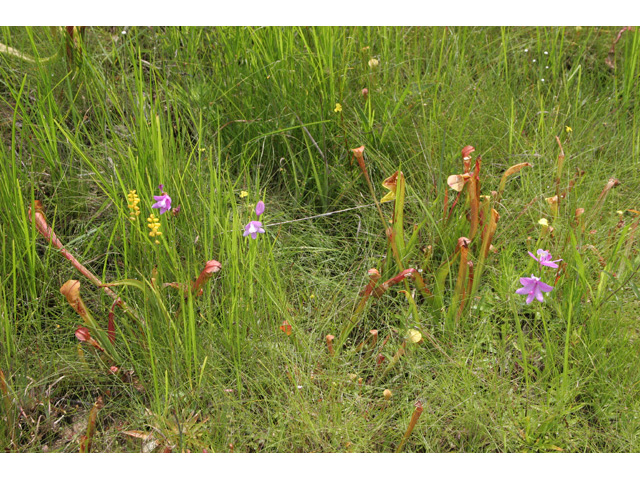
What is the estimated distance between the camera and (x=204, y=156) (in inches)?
73.5

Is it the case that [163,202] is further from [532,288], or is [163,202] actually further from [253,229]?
[532,288]

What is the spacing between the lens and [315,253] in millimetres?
1701

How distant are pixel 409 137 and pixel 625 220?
0.73 metres

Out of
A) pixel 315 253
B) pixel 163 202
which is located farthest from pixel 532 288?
pixel 163 202

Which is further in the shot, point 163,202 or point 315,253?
point 315,253

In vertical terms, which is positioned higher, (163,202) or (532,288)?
(163,202)

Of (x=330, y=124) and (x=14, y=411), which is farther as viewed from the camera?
(x=330, y=124)

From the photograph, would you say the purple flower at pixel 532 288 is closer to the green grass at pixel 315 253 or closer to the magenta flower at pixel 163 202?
the green grass at pixel 315 253

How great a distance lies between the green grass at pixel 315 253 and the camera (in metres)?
1.31

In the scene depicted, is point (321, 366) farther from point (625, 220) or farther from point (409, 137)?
point (625, 220)

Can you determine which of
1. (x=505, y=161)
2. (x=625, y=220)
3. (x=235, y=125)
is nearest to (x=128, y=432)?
(x=235, y=125)

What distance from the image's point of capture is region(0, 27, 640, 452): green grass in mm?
1311

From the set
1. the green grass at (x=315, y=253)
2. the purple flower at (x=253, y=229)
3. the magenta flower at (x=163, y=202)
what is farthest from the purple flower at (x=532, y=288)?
the magenta flower at (x=163, y=202)

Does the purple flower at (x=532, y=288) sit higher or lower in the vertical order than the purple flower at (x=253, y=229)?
lower
